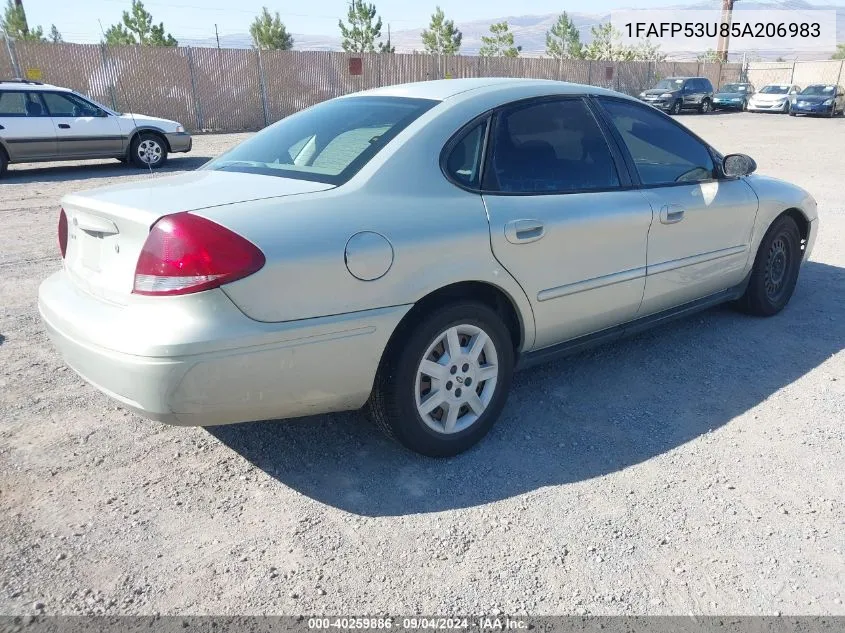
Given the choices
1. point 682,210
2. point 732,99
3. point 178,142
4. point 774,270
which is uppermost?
point 682,210

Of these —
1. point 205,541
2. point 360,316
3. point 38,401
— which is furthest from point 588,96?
point 38,401

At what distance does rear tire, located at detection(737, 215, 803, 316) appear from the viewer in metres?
4.88

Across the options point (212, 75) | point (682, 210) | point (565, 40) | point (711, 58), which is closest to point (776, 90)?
point (212, 75)

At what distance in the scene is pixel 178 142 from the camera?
539 inches

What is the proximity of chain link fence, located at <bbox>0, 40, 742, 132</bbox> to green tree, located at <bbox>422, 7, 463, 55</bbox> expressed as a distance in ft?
61.4

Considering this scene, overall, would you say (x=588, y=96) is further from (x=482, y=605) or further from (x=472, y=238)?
(x=482, y=605)

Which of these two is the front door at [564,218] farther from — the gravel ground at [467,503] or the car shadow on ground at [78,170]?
the car shadow on ground at [78,170]

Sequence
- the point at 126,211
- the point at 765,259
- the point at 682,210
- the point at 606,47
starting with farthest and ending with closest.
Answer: the point at 606,47
the point at 765,259
the point at 682,210
the point at 126,211

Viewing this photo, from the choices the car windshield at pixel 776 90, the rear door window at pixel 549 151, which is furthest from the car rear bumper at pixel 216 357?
the car windshield at pixel 776 90

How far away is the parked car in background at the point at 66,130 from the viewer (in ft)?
39.7

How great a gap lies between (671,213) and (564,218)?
90cm

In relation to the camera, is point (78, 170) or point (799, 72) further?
point (799, 72)

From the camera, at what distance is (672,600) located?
2.39 meters

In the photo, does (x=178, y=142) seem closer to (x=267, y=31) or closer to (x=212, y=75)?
(x=212, y=75)
